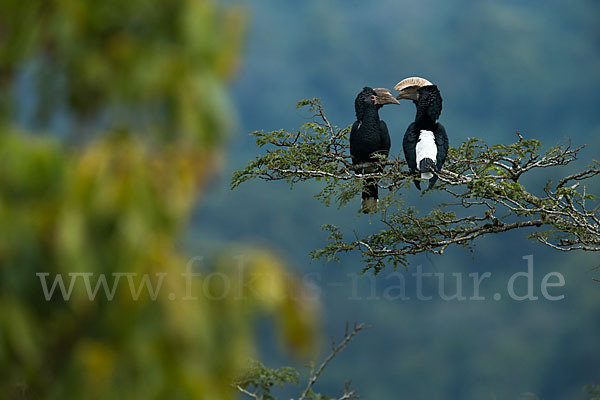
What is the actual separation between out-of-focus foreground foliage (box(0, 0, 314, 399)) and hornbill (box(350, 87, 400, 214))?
4.22 meters

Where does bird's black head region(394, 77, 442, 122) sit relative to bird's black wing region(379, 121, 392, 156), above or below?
above

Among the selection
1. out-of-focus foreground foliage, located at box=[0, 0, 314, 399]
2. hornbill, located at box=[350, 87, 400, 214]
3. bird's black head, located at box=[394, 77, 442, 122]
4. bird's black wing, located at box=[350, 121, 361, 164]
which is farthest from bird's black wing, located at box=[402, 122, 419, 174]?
out-of-focus foreground foliage, located at box=[0, 0, 314, 399]

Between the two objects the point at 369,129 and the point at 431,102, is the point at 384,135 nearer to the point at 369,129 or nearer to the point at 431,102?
the point at 369,129

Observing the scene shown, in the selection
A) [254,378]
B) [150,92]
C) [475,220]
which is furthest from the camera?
[475,220]

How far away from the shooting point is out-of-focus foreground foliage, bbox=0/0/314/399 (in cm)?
141

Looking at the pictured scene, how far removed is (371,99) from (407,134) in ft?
2.01

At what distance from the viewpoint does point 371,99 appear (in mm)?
5914

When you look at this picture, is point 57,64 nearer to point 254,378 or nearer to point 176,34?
point 176,34

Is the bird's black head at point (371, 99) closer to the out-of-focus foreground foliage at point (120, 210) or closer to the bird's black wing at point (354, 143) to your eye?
the bird's black wing at point (354, 143)

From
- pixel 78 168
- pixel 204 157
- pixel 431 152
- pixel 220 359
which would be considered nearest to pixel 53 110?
pixel 78 168

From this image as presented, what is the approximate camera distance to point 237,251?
1.49m

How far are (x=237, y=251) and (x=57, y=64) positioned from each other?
55cm

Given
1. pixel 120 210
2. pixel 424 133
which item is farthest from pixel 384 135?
pixel 120 210

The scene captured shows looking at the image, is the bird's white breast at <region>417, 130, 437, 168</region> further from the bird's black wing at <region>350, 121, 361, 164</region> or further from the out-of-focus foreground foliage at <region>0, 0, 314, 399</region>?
the out-of-focus foreground foliage at <region>0, 0, 314, 399</region>
